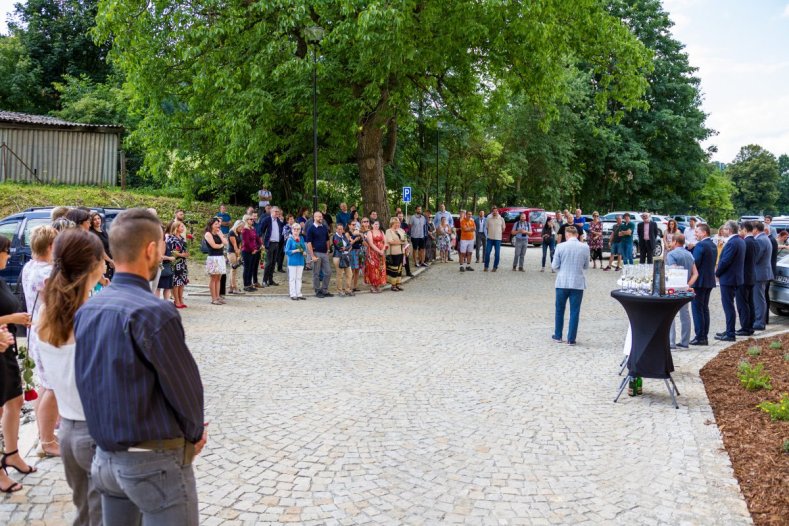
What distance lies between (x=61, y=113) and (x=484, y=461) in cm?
3466

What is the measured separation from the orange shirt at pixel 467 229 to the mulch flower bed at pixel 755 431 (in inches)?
461

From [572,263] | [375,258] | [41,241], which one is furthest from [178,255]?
[41,241]

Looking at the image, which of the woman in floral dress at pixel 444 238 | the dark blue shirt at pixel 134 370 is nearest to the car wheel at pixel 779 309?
the woman in floral dress at pixel 444 238

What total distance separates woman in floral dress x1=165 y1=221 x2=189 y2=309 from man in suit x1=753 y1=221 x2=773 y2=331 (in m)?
10.2

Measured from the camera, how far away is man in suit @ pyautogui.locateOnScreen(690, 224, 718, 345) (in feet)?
32.4

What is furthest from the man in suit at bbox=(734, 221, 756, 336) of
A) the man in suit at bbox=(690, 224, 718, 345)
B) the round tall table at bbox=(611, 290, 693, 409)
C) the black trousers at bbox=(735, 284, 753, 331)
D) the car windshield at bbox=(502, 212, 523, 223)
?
the car windshield at bbox=(502, 212, 523, 223)

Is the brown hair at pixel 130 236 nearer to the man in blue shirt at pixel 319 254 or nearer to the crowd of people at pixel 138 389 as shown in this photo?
the crowd of people at pixel 138 389

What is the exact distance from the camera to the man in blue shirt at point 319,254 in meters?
15.0

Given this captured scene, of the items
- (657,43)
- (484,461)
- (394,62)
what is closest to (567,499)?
(484,461)

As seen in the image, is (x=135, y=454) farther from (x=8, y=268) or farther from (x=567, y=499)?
(x=8, y=268)

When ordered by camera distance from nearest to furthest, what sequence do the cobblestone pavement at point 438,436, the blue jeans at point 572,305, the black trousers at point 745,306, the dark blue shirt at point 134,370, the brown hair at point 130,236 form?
the dark blue shirt at point 134,370 < the brown hair at point 130,236 < the cobblestone pavement at point 438,436 < the blue jeans at point 572,305 < the black trousers at point 745,306

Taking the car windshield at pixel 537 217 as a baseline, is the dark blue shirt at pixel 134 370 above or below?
below

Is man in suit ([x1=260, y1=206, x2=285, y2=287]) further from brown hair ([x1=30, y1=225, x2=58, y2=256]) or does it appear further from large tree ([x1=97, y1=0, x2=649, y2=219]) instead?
brown hair ([x1=30, y1=225, x2=58, y2=256])

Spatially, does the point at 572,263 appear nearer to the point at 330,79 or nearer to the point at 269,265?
the point at 269,265
